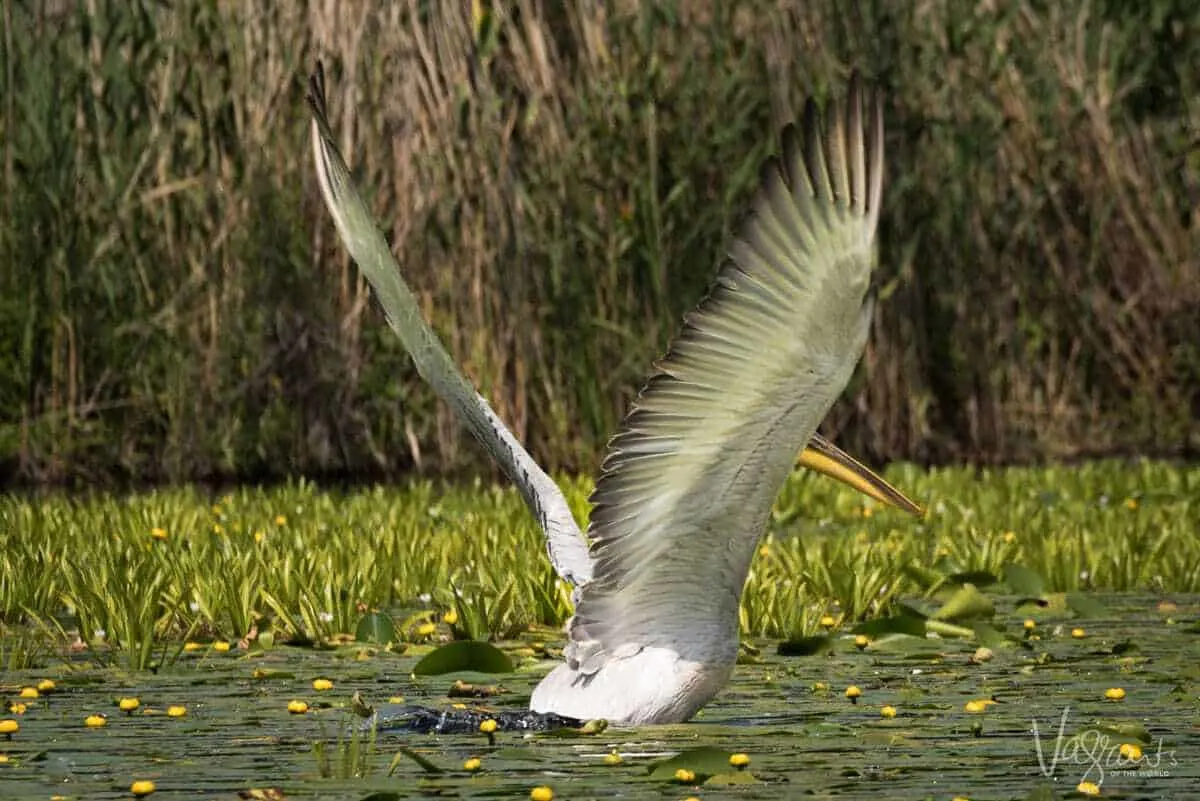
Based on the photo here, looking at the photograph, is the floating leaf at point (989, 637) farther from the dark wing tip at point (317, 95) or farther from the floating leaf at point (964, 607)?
the dark wing tip at point (317, 95)

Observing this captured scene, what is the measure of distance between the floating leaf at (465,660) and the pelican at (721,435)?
2.40 feet

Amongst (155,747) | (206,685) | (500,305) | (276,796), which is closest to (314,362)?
(500,305)

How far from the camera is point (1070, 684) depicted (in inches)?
241

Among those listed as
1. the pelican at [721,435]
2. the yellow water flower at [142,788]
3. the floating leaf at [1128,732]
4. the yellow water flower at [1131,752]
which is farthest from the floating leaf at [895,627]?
the yellow water flower at [142,788]

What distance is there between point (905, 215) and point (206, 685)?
7436mm

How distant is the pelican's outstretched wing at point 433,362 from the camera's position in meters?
5.70

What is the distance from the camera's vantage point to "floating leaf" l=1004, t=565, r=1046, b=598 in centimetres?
813

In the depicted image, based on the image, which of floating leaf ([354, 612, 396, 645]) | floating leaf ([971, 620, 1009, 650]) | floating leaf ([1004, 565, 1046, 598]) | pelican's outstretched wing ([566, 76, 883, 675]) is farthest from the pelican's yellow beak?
floating leaf ([1004, 565, 1046, 598])

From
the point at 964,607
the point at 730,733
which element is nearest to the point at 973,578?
the point at 964,607

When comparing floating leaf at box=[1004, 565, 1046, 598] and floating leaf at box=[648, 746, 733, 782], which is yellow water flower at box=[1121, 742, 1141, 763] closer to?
floating leaf at box=[648, 746, 733, 782]

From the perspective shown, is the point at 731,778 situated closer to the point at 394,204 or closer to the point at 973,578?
the point at 973,578

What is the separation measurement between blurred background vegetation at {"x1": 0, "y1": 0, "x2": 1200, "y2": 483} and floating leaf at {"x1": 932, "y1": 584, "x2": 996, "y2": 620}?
460 centimetres

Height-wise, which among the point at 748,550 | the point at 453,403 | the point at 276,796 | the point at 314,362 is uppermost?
the point at 314,362

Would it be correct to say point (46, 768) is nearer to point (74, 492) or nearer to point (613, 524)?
point (613, 524)
